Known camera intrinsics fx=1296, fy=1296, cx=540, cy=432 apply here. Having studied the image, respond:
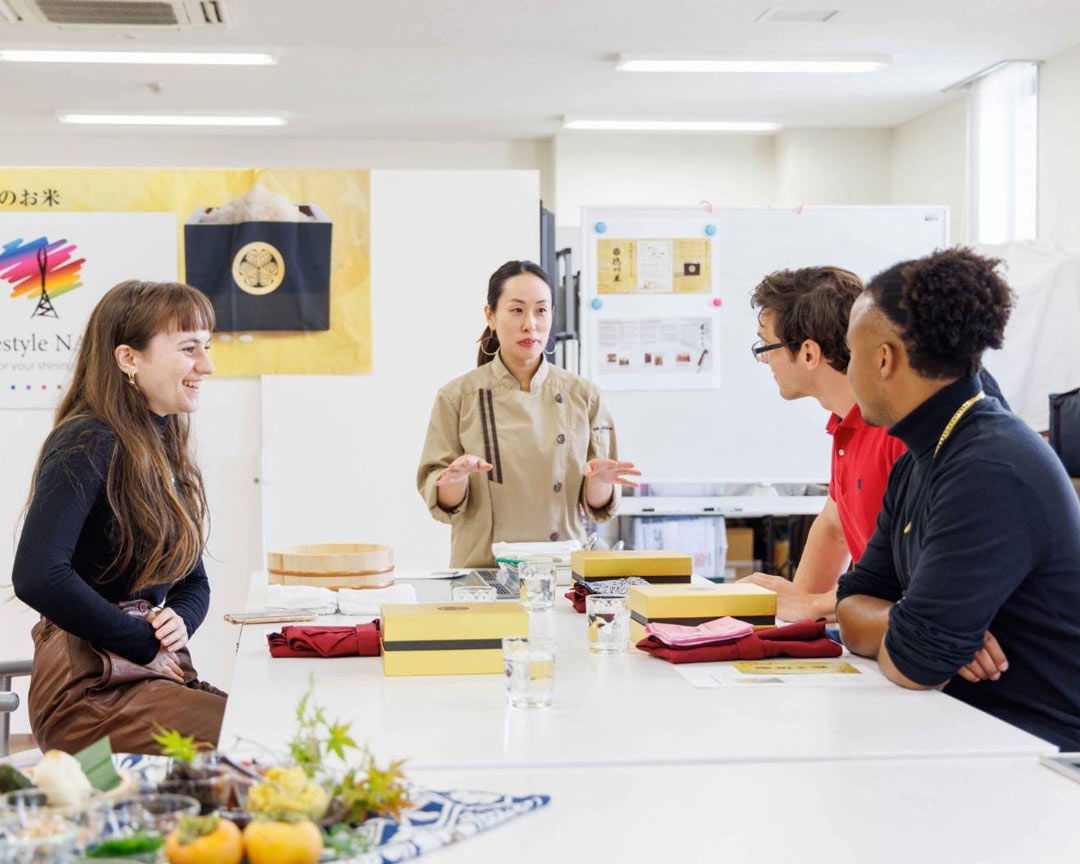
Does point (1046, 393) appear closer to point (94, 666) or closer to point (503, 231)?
point (503, 231)

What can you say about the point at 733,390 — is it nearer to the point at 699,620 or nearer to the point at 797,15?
the point at 797,15

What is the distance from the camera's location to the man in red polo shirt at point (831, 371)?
8.30 feet

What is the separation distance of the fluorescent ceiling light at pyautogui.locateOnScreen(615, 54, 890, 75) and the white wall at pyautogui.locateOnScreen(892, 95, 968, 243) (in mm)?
1120

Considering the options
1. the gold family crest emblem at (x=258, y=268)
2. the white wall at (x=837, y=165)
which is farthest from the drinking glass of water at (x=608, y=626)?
the white wall at (x=837, y=165)

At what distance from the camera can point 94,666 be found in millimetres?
2201

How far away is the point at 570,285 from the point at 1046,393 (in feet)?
7.04

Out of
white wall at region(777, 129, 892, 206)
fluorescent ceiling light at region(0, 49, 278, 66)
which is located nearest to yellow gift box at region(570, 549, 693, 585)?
fluorescent ceiling light at region(0, 49, 278, 66)

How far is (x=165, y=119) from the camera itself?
26.8 ft

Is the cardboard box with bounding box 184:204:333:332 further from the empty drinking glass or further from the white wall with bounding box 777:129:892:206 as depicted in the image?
the white wall with bounding box 777:129:892:206

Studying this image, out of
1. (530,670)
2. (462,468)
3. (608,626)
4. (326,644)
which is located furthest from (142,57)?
(530,670)

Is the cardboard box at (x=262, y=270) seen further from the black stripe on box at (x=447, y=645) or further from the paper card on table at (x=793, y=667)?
the paper card on table at (x=793, y=667)

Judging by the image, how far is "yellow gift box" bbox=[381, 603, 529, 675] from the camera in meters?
1.94

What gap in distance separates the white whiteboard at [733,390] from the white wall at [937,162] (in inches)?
95.1

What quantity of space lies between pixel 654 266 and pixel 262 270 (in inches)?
63.7
